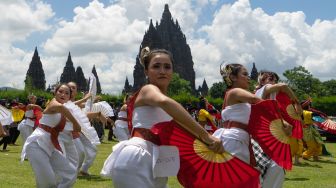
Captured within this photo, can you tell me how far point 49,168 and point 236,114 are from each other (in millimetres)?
2528

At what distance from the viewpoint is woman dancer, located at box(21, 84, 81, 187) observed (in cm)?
650

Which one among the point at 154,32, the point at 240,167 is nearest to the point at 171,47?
the point at 154,32

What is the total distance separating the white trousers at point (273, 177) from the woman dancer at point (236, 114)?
44cm

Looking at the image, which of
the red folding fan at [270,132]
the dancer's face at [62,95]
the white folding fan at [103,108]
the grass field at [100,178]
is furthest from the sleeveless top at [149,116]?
the white folding fan at [103,108]

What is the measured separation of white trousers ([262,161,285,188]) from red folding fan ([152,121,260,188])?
7.37 ft

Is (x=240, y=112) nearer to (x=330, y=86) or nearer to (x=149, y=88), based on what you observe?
(x=149, y=88)

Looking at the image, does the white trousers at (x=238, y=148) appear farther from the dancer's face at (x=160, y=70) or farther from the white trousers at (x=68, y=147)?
the white trousers at (x=68, y=147)

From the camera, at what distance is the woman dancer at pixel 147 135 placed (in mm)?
3590

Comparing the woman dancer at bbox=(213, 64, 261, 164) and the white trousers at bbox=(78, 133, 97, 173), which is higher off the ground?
the woman dancer at bbox=(213, 64, 261, 164)

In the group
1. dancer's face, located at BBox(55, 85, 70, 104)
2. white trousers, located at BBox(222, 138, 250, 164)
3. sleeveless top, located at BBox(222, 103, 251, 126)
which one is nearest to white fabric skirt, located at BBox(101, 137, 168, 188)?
white trousers, located at BBox(222, 138, 250, 164)

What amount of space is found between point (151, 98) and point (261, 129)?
8.41 ft

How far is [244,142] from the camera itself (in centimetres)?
572

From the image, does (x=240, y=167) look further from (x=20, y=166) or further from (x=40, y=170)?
(x=20, y=166)

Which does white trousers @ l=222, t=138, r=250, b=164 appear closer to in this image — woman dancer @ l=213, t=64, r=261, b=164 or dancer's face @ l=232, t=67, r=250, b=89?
woman dancer @ l=213, t=64, r=261, b=164
